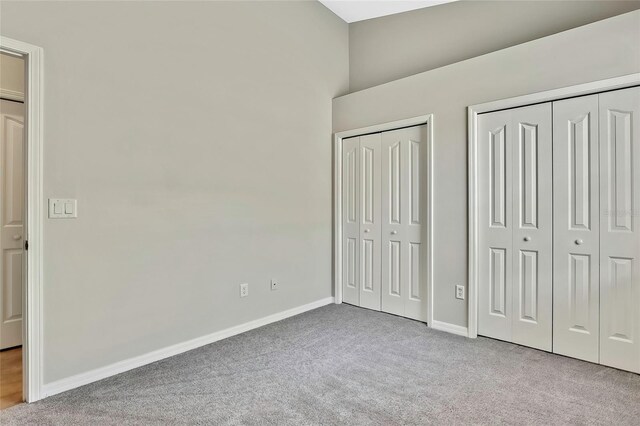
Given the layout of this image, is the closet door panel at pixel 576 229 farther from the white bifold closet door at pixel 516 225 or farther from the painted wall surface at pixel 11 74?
the painted wall surface at pixel 11 74

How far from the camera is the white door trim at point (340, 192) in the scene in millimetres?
3146

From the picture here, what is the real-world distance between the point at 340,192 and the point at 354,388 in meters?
2.27

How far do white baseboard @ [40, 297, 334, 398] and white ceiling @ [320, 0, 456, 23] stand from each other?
342 centimetres

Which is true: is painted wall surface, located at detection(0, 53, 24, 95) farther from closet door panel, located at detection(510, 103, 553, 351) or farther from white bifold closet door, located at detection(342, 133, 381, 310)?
closet door panel, located at detection(510, 103, 553, 351)

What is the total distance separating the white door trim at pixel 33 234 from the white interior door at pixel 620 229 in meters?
3.60

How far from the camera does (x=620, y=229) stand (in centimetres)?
229

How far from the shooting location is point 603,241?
2.34 meters

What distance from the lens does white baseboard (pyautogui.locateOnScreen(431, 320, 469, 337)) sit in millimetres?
2947

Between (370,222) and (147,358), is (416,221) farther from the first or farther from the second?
(147,358)

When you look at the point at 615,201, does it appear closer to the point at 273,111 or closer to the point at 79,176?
the point at 273,111

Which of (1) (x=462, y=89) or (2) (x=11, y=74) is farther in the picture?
(1) (x=462, y=89)

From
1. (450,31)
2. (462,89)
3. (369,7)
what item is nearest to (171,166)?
(462,89)

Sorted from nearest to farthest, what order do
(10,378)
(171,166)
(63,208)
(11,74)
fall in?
(63,208)
(10,378)
(171,166)
(11,74)

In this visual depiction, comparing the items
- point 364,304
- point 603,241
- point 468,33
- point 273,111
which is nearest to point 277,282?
point 364,304
